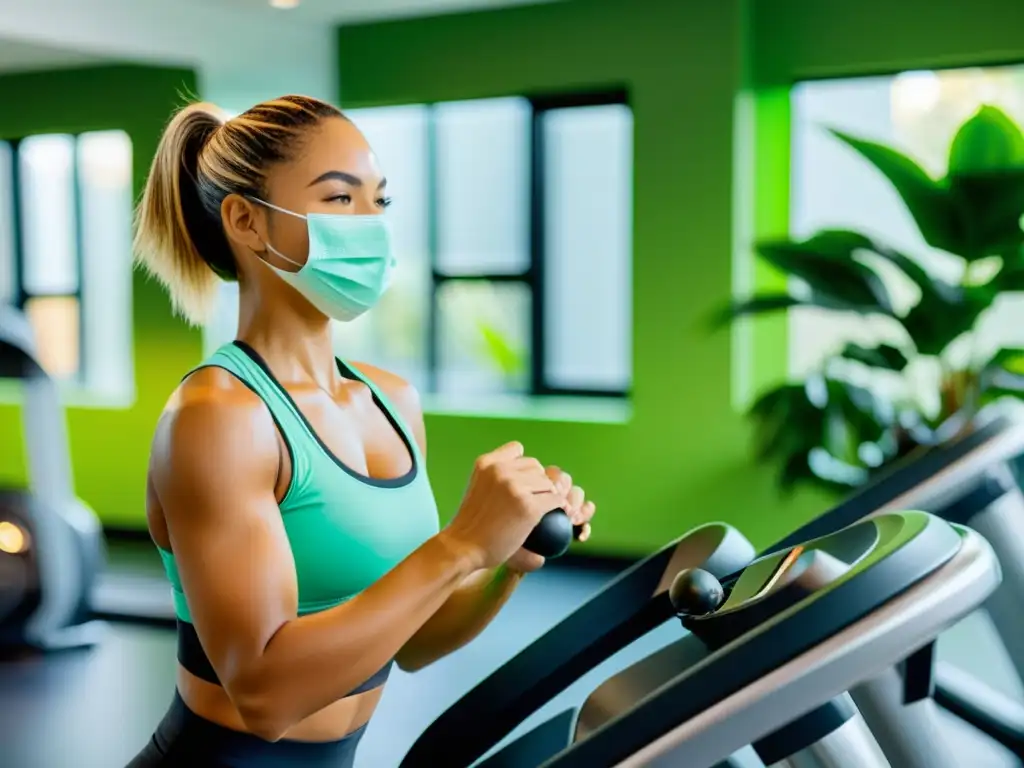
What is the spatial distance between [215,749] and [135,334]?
4455mm

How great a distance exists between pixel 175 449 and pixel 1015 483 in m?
1.12

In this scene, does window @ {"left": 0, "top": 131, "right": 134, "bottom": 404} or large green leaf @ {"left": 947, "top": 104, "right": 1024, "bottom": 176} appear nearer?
large green leaf @ {"left": 947, "top": 104, "right": 1024, "bottom": 176}

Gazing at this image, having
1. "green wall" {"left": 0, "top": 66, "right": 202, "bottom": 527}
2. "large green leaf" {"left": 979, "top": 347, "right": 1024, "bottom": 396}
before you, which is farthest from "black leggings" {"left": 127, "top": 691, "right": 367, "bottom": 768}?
"green wall" {"left": 0, "top": 66, "right": 202, "bottom": 527}

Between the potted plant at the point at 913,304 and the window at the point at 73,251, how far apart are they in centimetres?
332

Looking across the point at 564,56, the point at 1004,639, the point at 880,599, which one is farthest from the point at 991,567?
the point at 564,56

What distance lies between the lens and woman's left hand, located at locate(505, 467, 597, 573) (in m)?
1.08

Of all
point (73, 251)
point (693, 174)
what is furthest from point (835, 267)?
point (73, 251)

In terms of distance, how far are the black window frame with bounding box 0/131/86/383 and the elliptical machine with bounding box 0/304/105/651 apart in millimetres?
2098

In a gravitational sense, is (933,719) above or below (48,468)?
above

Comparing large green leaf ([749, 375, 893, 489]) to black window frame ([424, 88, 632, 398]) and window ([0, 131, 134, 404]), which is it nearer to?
black window frame ([424, 88, 632, 398])

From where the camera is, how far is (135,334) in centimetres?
528

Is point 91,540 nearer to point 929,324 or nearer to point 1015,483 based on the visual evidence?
point 929,324

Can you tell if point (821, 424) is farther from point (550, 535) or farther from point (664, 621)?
point (550, 535)

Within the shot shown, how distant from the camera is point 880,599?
0.83 m
